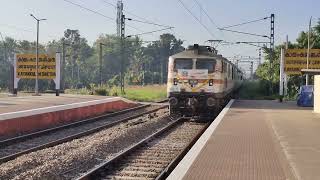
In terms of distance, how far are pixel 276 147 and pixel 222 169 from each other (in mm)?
3225

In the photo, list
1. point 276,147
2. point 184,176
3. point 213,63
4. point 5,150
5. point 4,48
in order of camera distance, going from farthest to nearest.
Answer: point 4,48 < point 213,63 < point 5,150 < point 276,147 < point 184,176

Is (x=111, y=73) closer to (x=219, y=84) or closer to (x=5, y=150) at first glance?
(x=219, y=84)

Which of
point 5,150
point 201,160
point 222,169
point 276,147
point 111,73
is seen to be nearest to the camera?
point 222,169

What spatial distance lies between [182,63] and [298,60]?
15698 mm

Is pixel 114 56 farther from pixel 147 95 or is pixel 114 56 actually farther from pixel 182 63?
pixel 182 63

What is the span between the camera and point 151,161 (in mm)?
12914

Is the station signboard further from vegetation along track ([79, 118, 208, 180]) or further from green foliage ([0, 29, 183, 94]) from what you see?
green foliage ([0, 29, 183, 94])

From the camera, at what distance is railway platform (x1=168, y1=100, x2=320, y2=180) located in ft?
29.4

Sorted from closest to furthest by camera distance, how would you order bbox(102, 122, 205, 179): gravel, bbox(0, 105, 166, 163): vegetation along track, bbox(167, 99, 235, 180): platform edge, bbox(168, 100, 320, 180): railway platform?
bbox(167, 99, 235, 180): platform edge → bbox(168, 100, 320, 180): railway platform → bbox(102, 122, 205, 179): gravel → bbox(0, 105, 166, 163): vegetation along track

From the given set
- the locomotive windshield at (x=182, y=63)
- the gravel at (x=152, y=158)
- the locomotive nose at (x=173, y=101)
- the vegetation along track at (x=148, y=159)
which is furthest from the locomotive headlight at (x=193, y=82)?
the vegetation along track at (x=148, y=159)

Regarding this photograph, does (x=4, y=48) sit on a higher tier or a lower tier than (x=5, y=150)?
higher

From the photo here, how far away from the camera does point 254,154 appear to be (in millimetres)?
11172

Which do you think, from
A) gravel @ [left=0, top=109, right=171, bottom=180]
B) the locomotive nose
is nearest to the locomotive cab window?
the locomotive nose

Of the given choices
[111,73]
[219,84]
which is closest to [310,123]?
[219,84]
